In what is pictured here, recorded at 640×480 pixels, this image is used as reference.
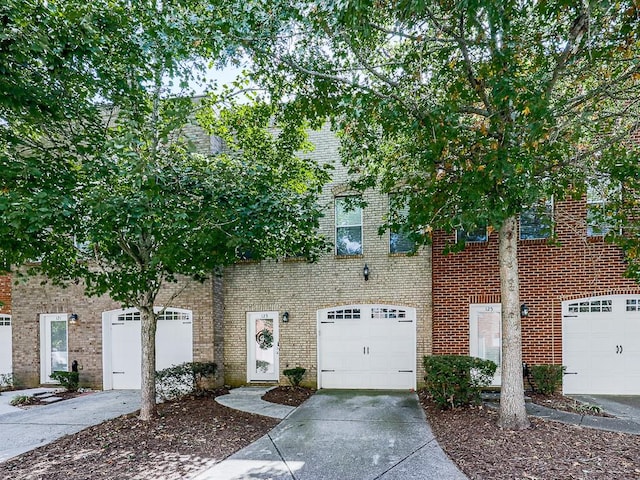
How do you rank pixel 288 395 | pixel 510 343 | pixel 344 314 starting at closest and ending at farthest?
pixel 510 343
pixel 288 395
pixel 344 314

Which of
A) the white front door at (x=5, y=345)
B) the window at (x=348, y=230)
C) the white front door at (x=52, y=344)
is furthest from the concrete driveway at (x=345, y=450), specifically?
the white front door at (x=5, y=345)

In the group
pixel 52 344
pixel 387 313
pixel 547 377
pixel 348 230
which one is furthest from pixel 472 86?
pixel 52 344

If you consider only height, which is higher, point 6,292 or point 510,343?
point 6,292

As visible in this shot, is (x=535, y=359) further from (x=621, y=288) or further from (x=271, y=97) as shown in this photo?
(x=271, y=97)

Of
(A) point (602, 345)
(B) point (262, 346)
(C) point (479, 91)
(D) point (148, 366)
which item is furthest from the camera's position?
(B) point (262, 346)

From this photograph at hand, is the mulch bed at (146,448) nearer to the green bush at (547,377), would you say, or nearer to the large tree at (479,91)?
the large tree at (479,91)

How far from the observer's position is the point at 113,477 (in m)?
5.04

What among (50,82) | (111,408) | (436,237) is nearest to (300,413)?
(111,408)

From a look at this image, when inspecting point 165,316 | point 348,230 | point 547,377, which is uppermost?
point 348,230

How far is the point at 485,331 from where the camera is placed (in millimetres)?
9727

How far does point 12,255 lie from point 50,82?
2.48 metres

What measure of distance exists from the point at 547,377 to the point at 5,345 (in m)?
14.5

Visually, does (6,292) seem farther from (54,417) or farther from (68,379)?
(54,417)

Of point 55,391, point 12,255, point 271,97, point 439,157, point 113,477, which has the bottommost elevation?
point 55,391
